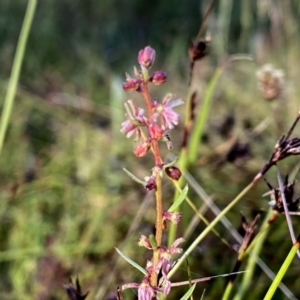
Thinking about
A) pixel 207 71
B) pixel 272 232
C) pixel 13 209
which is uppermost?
pixel 207 71

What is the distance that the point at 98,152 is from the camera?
1373mm

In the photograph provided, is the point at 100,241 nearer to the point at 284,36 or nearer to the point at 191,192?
the point at 191,192

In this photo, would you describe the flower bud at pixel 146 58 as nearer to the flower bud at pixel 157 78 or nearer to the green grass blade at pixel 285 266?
the flower bud at pixel 157 78

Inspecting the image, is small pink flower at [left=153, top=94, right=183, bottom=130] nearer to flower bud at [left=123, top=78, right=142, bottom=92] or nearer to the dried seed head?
flower bud at [left=123, top=78, right=142, bottom=92]

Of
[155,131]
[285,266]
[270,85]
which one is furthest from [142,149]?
[270,85]

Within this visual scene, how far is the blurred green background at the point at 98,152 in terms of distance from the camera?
91cm

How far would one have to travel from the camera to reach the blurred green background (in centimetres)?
91

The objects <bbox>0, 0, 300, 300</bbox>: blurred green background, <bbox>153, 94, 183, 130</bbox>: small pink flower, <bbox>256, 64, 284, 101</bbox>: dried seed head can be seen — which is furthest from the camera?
<bbox>0, 0, 300, 300</bbox>: blurred green background

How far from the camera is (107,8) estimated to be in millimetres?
2857

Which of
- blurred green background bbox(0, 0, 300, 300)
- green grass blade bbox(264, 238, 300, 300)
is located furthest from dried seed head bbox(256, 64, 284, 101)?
green grass blade bbox(264, 238, 300, 300)

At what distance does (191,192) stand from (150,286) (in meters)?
0.82

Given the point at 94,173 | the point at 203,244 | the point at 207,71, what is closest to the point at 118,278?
the point at 203,244

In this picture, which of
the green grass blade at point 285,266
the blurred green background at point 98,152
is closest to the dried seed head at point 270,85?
the blurred green background at point 98,152

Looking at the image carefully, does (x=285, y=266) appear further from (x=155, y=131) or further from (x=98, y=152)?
(x=98, y=152)
